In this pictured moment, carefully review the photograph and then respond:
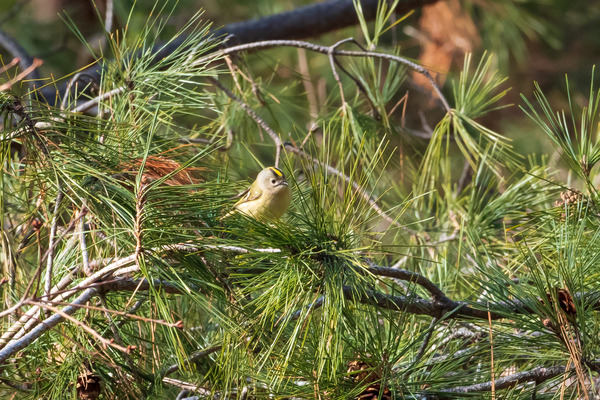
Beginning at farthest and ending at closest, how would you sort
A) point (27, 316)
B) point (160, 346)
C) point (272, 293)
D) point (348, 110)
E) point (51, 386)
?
point (348, 110), point (160, 346), point (51, 386), point (27, 316), point (272, 293)

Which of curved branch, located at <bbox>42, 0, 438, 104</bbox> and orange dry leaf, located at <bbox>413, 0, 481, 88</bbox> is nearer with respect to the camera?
curved branch, located at <bbox>42, 0, 438, 104</bbox>

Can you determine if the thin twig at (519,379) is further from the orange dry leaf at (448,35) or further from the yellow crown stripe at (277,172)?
the orange dry leaf at (448,35)

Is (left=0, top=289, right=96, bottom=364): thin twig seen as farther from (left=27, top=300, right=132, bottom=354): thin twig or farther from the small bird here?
the small bird

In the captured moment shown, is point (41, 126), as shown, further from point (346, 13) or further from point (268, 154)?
point (268, 154)

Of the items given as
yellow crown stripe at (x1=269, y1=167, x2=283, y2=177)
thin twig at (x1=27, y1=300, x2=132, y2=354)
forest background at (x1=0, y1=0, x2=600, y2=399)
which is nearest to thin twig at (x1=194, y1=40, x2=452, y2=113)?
forest background at (x1=0, y1=0, x2=600, y2=399)

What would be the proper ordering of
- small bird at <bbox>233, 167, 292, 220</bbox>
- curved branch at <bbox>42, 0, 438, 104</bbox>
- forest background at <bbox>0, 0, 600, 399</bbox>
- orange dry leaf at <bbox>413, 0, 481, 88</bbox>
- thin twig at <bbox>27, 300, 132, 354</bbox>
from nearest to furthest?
thin twig at <bbox>27, 300, 132, 354</bbox> < forest background at <bbox>0, 0, 600, 399</bbox> < small bird at <bbox>233, 167, 292, 220</bbox> < curved branch at <bbox>42, 0, 438, 104</bbox> < orange dry leaf at <bbox>413, 0, 481, 88</bbox>

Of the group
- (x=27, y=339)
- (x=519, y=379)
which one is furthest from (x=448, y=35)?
(x=27, y=339)

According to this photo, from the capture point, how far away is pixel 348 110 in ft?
5.86

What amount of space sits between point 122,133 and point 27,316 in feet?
1.23

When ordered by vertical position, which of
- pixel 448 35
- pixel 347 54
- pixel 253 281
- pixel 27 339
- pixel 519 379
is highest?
pixel 347 54

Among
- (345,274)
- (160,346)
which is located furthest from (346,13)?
(345,274)

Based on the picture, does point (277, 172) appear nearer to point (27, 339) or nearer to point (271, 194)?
point (271, 194)

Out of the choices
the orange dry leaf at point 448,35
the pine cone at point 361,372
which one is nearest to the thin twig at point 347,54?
the pine cone at point 361,372

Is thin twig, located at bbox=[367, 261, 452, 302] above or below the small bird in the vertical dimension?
above
